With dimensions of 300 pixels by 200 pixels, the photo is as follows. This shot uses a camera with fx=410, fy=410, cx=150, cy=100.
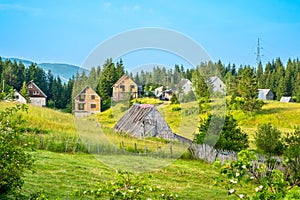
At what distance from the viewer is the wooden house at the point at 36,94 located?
4000 cm

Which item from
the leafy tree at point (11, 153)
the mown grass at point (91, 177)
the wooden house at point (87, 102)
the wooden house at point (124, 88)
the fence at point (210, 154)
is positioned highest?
the wooden house at point (124, 88)

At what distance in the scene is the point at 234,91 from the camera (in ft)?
138

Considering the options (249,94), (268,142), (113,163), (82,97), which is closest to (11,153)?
(82,97)

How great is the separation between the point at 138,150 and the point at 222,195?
92.1 inches

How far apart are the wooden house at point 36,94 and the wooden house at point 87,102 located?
3298 cm

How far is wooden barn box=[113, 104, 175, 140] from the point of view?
9164 mm

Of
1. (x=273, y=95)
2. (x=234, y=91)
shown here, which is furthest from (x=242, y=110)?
(x=273, y=95)

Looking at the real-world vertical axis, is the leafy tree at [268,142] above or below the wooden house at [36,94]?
below

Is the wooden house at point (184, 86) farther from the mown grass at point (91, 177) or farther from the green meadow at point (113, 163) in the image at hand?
the mown grass at point (91, 177)

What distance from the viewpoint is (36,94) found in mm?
40688

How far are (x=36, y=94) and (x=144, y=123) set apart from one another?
32.6 metres

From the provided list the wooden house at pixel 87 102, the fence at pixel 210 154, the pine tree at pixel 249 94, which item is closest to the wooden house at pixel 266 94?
the pine tree at pixel 249 94

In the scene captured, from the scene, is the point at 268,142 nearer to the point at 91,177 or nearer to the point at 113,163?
the point at 113,163

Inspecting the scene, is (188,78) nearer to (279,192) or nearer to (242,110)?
(279,192)
